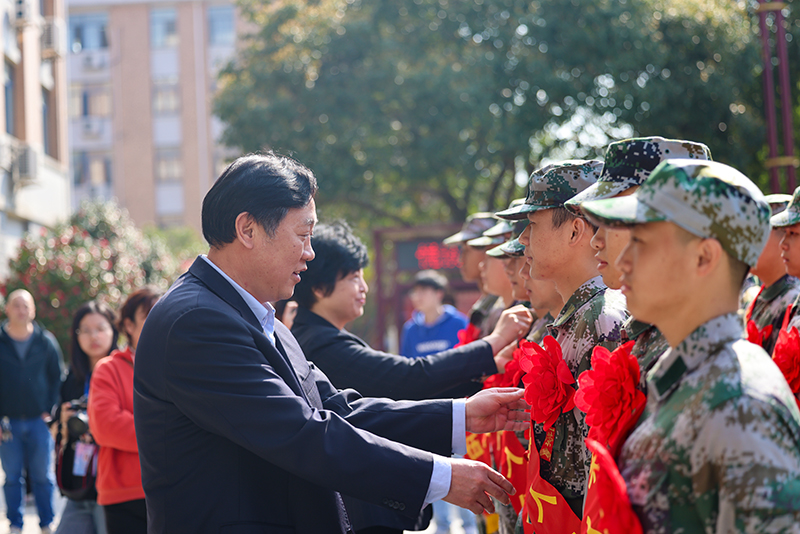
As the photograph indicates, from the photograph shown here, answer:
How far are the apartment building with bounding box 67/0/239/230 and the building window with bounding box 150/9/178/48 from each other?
0.05 m

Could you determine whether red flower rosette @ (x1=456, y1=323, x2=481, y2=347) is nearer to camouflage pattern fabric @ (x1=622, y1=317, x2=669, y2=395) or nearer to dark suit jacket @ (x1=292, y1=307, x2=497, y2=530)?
dark suit jacket @ (x1=292, y1=307, x2=497, y2=530)

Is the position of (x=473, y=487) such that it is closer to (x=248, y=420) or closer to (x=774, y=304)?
(x=248, y=420)

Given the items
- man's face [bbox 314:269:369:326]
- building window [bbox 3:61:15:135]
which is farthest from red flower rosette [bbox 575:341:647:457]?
building window [bbox 3:61:15:135]

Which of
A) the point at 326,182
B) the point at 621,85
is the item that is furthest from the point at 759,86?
the point at 326,182

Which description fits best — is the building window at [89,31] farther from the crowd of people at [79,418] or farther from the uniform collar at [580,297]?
the uniform collar at [580,297]

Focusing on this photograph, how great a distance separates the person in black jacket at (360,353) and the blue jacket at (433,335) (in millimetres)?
3645

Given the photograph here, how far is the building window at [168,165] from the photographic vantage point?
123ft

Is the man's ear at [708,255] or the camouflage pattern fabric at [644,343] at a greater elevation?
the man's ear at [708,255]

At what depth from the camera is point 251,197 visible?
8.11 feet

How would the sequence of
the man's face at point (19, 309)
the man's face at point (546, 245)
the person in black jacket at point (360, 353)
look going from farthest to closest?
the man's face at point (19, 309)
the person in black jacket at point (360, 353)
the man's face at point (546, 245)

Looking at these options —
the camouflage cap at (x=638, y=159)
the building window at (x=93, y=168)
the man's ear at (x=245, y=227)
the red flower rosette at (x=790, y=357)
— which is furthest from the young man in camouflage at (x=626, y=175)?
the building window at (x=93, y=168)

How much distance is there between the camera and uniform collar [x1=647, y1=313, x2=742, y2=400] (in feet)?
5.22

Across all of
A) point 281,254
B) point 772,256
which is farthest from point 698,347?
point 772,256

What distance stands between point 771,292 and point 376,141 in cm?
1029
